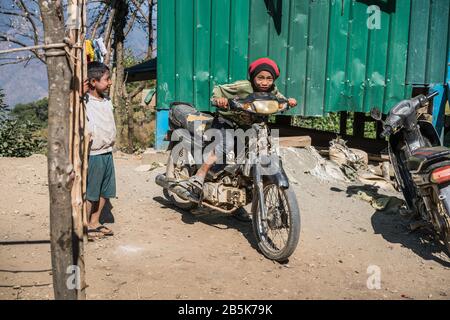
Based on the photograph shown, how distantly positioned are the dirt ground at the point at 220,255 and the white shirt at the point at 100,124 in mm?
858

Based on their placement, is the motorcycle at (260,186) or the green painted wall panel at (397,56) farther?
the green painted wall panel at (397,56)

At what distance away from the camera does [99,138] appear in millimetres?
4414

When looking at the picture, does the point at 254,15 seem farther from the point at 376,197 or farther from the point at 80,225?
the point at 80,225

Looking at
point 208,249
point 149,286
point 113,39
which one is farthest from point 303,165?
point 113,39

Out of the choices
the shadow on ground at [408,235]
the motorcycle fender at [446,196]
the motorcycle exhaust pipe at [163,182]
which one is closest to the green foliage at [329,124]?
the shadow on ground at [408,235]

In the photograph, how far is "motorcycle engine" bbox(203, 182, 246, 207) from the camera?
15.2ft

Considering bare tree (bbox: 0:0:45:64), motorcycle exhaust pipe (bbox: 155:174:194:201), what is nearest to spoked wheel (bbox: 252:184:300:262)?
motorcycle exhaust pipe (bbox: 155:174:194:201)

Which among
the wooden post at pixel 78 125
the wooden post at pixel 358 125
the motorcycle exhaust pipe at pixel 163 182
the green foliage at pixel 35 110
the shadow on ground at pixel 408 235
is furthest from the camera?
the green foliage at pixel 35 110

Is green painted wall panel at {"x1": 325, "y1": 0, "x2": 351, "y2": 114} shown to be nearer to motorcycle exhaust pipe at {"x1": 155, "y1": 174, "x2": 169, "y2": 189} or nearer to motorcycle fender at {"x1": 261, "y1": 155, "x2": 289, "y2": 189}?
motorcycle exhaust pipe at {"x1": 155, "y1": 174, "x2": 169, "y2": 189}

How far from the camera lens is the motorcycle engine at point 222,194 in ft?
15.2

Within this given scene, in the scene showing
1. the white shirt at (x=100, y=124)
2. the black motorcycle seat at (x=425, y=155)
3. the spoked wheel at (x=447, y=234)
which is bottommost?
the spoked wheel at (x=447, y=234)

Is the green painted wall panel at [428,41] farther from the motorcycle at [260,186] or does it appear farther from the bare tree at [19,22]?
the bare tree at [19,22]

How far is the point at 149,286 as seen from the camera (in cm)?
354

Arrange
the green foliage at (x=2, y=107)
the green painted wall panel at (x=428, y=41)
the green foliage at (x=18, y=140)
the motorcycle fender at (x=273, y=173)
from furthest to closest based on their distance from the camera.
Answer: the green foliage at (x=2, y=107) < the green foliage at (x=18, y=140) < the green painted wall panel at (x=428, y=41) < the motorcycle fender at (x=273, y=173)
